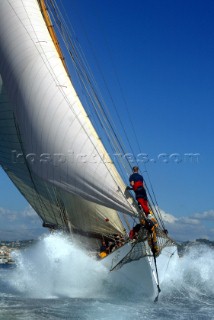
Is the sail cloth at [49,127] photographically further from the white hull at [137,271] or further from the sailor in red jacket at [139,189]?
the white hull at [137,271]

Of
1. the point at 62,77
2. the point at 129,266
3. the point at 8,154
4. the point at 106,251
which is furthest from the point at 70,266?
the point at 62,77

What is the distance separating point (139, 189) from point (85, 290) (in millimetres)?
5527

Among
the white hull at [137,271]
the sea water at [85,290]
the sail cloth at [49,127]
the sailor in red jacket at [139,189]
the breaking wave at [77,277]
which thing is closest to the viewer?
the sea water at [85,290]

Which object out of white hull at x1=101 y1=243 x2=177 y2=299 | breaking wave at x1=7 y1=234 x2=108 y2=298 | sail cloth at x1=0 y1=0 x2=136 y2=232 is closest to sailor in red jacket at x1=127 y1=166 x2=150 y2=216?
sail cloth at x1=0 y1=0 x2=136 y2=232

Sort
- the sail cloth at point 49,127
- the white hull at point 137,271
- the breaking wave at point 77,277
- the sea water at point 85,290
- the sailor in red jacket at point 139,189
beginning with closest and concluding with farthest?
the sea water at point 85,290 → the sail cloth at point 49,127 → the sailor in red jacket at point 139,189 → the white hull at point 137,271 → the breaking wave at point 77,277

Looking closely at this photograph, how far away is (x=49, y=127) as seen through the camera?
61.6 feet

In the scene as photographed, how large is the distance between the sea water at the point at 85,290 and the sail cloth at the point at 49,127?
2569 mm

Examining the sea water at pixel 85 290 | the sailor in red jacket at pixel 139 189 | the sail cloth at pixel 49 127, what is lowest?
the sea water at pixel 85 290

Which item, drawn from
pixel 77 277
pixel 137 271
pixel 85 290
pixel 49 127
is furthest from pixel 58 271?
pixel 49 127

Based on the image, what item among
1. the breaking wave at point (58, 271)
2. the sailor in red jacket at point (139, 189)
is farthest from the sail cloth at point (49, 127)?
the breaking wave at point (58, 271)

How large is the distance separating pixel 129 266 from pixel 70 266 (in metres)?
3.97

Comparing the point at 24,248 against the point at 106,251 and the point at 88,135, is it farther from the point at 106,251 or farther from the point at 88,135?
the point at 88,135

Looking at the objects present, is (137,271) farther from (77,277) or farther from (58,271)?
(58,271)

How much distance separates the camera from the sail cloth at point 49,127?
58.7 feet
